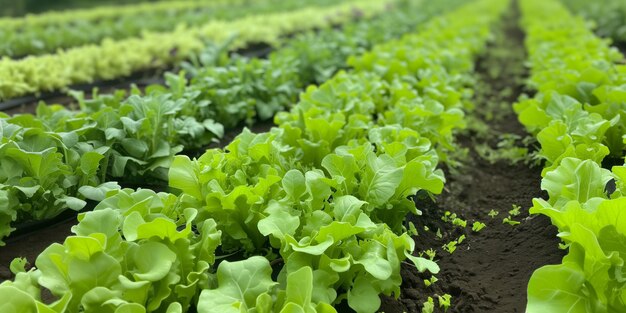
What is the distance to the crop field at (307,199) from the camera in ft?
5.85

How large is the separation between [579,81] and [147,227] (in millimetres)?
3521

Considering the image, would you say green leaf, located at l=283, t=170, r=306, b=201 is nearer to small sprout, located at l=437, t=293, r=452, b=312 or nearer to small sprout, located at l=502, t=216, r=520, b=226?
small sprout, located at l=437, t=293, r=452, b=312

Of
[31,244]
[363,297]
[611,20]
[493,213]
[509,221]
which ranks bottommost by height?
[611,20]

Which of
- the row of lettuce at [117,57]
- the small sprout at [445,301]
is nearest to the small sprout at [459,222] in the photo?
the small sprout at [445,301]

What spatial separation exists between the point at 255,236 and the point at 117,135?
1.18 meters

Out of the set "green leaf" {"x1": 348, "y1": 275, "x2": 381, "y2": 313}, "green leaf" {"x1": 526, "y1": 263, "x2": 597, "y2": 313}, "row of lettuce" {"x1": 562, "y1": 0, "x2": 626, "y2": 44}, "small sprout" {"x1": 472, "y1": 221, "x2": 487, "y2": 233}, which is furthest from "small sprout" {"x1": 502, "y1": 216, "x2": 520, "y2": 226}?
"row of lettuce" {"x1": 562, "y1": 0, "x2": 626, "y2": 44}

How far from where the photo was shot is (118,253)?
1.88 metres

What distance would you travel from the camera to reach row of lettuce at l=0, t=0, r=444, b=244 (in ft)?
8.22

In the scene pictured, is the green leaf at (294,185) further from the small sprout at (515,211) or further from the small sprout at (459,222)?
the small sprout at (515,211)

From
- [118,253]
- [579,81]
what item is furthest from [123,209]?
[579,81]

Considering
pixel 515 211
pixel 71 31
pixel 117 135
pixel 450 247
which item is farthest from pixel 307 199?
pixel 71 31

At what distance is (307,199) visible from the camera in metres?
2.30

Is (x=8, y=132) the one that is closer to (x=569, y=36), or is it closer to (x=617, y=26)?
(x=569, y=36)

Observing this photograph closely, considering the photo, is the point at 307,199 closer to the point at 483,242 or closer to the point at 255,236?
the point at 255,236
